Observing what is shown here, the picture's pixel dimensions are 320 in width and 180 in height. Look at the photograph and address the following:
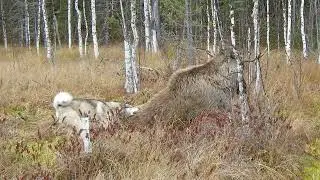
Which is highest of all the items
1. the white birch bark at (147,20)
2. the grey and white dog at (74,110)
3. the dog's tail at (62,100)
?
the white birch bark at (147,20)

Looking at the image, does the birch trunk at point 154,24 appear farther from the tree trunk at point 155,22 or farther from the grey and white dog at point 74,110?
the grey and white dog at point 74,110

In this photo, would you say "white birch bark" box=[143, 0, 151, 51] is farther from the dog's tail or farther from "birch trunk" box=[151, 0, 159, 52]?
the dog's tail

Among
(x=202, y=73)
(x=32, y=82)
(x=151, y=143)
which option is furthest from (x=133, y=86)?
(x=151, y=143)

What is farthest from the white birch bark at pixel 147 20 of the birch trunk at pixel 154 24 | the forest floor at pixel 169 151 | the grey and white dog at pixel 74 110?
the grey and white dog at pixel 74 110

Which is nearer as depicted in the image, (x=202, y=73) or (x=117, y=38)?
(x=202, y=73)

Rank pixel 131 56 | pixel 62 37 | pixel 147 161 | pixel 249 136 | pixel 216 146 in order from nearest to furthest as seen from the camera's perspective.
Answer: pixel 147 161, pixel 216 146, pixel 249 136, pixel 131 56, pixel 62 37

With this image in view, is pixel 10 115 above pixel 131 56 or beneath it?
beneath

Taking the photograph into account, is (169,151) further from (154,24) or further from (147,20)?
(154,24)

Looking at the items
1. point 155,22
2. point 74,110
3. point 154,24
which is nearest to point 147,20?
point 155,22

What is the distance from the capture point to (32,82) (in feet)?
40.7

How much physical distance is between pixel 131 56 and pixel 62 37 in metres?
A: 31.7

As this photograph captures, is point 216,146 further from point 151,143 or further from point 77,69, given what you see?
point 77,69

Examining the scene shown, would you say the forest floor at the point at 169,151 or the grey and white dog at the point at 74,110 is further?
the grey and white dog at the point at 74,110

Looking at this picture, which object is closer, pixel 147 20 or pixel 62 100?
pixel 62 100
